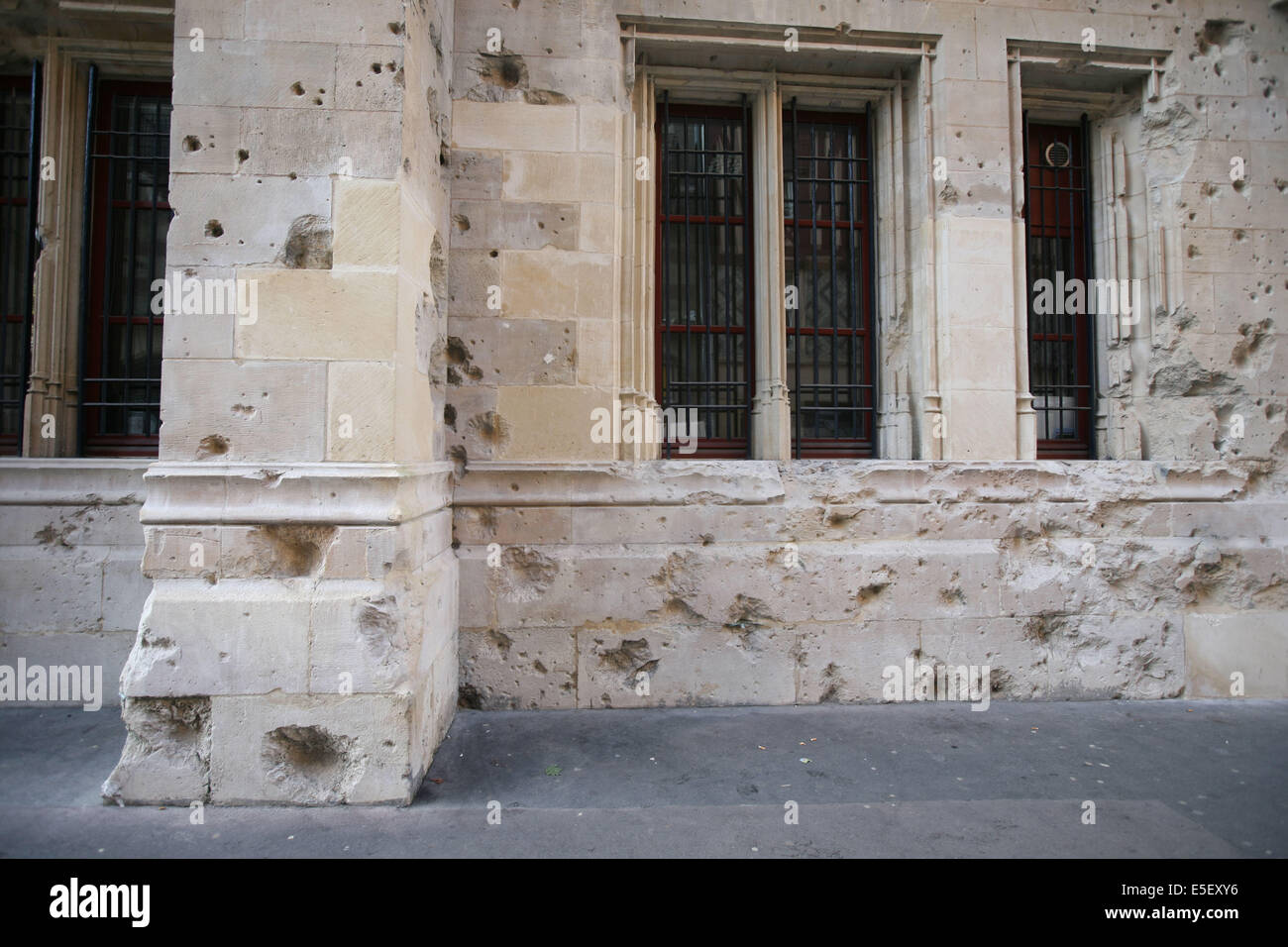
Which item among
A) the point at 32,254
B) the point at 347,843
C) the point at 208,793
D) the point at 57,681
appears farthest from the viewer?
the point at 32,254

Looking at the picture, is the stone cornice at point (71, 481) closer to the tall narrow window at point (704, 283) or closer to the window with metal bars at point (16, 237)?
the window with metal bars at point (16, 237)

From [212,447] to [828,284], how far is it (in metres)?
3.75

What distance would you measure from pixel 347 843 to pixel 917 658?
10.3 ft

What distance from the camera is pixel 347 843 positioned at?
2.56 meters

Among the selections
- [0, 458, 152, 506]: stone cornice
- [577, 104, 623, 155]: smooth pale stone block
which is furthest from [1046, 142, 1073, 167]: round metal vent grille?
[0, 458, 152, 506]: stone cornice

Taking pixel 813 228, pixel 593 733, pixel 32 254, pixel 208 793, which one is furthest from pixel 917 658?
pixel 32 254

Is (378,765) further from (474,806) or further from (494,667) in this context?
(494,667)

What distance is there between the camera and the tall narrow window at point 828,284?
471 centimetres

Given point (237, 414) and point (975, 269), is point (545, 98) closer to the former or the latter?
point (237, 414)

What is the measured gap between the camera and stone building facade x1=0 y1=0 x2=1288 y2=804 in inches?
159

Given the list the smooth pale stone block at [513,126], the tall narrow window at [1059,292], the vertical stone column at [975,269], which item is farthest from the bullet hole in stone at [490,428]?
the tall narrow window at [1059,292]

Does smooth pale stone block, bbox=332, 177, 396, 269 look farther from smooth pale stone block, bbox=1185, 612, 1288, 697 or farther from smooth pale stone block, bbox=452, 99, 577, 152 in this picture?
Result: smooth pale stone block, bbox=1185, 612, 1288, 697

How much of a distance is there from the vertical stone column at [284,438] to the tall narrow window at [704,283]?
1.90 metres

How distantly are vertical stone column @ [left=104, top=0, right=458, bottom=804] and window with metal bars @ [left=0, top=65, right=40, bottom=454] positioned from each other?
2271mm
